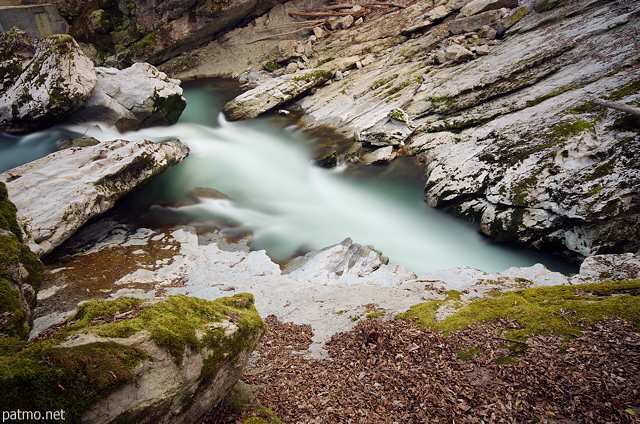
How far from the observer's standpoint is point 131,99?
17359 millimetres

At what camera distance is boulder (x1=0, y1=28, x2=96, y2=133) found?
14.1 meters

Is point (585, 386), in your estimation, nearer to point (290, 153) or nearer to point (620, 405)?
point (620, 405)

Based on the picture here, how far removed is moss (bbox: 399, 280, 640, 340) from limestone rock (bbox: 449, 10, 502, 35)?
22.9 meters

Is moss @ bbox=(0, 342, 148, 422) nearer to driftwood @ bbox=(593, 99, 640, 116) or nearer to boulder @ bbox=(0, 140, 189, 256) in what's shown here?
boulder @ bbox=(0, 140, 189, 256)

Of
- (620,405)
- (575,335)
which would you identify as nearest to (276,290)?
(575,335)

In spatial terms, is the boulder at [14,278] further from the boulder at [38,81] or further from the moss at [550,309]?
the boulder at [38,81]

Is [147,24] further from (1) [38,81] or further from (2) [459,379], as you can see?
(2) [459,379]

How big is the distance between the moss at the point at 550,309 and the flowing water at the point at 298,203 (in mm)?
5515

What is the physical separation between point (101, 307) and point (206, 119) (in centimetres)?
2229

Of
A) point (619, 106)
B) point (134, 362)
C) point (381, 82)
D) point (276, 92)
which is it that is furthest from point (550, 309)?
point (276, 92)

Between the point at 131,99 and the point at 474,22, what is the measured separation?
22659mm

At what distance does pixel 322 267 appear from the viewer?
11.1 m

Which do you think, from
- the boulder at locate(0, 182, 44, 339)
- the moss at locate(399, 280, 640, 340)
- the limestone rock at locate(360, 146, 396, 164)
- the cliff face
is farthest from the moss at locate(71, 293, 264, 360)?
the limestone rock at locate(360, 146, 396, 164)

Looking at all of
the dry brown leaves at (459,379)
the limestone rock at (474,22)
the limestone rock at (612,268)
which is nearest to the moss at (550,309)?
the dry brown leaves at (459,379)
